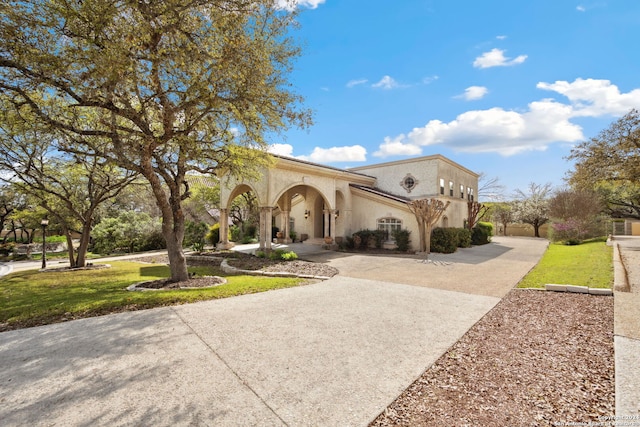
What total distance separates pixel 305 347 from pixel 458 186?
81.5ft

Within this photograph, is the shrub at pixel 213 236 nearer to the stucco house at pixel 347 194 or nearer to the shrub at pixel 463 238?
the stucco house at pixel 347 194

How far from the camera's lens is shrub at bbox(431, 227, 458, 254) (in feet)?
60.4

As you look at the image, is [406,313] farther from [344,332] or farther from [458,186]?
[458,186]

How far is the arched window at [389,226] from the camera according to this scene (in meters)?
19.9

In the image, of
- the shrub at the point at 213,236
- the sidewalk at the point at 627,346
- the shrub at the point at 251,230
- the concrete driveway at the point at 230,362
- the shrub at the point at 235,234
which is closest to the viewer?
the concrete driveway at the point at 230,362

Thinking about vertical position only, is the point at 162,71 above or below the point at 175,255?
above

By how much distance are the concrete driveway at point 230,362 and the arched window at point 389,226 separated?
12952 millimetres

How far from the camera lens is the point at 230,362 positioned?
3.96 meters

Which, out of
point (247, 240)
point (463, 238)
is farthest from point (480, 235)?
point (247, 240)

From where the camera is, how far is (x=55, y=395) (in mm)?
3170

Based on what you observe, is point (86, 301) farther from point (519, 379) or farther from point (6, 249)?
point (6, 249)

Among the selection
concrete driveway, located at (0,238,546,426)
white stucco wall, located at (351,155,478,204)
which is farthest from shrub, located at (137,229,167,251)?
concrete driveway, located at (0,238,546,426)

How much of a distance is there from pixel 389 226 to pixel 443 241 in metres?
3.56

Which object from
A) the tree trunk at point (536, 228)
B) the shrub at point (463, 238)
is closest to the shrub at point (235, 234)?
Result: the shrub at point (463, 238)
